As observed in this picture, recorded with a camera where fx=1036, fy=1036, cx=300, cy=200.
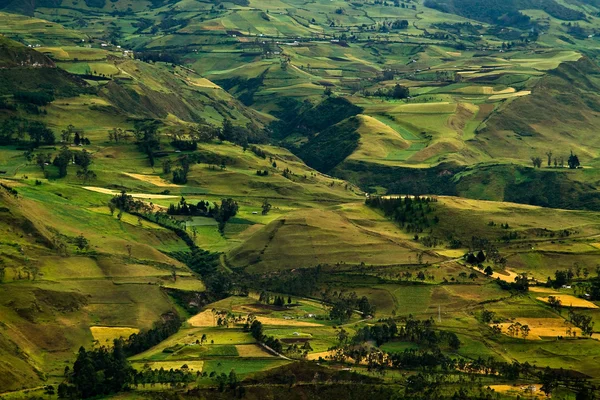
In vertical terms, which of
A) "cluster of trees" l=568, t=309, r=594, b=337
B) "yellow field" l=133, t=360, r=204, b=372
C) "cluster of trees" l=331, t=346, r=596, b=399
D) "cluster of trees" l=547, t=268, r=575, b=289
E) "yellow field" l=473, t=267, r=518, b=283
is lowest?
"yellow field" l=133, t=360, r=204, b=372

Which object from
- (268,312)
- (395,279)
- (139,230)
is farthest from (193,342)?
(139,230)

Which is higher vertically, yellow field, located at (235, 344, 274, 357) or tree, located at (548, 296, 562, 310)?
tree, located at (548, 296, 562, 310)

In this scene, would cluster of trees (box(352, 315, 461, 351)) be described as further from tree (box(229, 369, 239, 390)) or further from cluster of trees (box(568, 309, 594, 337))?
tree (box(229, 369, 239, 390))

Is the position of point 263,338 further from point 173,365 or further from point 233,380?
point 233,380

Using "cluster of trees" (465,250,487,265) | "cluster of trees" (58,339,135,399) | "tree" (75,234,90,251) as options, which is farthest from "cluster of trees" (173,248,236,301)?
"cluster of trees" (58,339,135,399)

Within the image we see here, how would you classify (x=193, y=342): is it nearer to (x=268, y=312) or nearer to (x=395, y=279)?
(x=268, y=312)

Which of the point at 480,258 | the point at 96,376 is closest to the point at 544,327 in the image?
the point at 480,258
